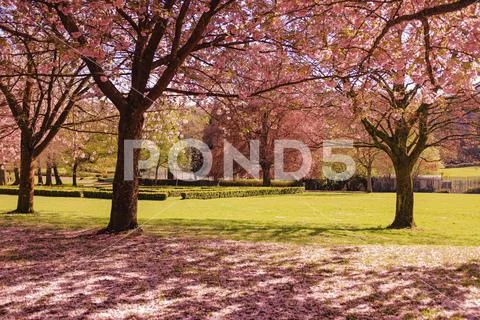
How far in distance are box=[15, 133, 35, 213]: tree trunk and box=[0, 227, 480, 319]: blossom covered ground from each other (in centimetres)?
990

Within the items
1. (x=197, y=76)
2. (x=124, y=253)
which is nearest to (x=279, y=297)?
(x=124, y=253)

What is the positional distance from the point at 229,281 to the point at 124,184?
5.36 m

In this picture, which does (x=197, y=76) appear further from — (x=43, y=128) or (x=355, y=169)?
(x=355, y=169)

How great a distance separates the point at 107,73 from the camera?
11.0 meters

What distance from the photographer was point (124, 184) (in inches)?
458

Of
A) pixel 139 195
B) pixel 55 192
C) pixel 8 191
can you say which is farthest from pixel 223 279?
pixel 8 191

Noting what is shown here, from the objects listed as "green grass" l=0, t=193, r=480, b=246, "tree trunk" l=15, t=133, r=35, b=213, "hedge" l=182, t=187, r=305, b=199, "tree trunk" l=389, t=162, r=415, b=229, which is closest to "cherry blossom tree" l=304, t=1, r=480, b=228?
"tree trunk" l=389, t=162, r=415, b=229

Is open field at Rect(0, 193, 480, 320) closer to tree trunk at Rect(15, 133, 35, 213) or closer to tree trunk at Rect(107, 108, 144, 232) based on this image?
tree trunk at Rect(107, 108, 144, 232)

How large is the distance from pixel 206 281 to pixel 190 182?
2020 inches

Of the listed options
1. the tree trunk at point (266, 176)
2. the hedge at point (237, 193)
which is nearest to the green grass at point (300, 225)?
the hedge at point (237, 193)

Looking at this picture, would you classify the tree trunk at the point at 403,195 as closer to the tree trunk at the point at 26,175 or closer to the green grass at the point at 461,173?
the tree trunk at the point at 26,175

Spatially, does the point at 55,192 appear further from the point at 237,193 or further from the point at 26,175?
the point at 26,175

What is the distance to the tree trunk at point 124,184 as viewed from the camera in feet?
38.2

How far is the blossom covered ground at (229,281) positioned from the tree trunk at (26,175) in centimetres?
990
